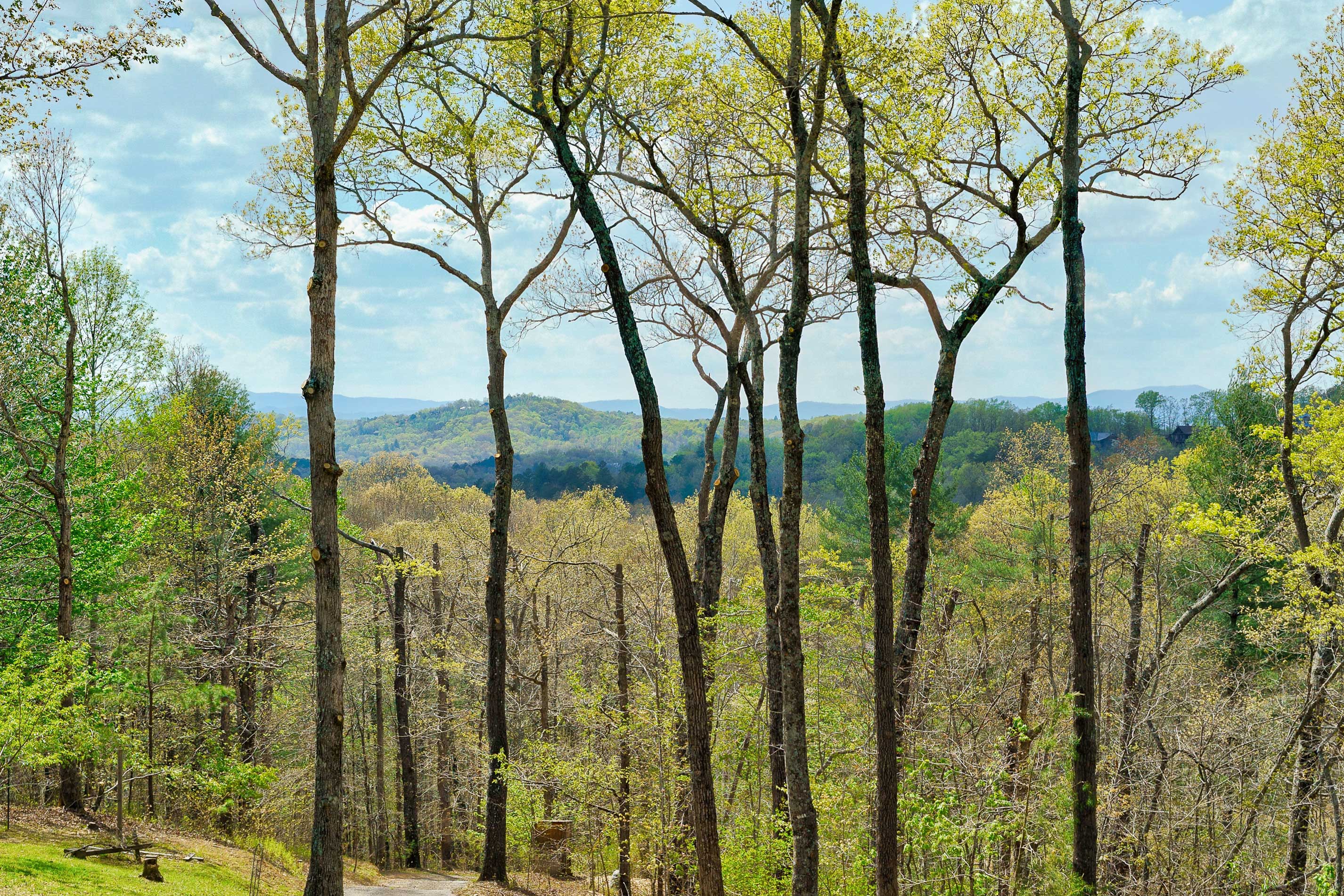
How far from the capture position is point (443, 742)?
20.4 metres

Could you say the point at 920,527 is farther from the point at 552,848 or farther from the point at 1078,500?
the point at 552,848

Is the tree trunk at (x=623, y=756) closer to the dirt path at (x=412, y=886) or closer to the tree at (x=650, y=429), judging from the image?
the dirt path at (x=412, y=886)

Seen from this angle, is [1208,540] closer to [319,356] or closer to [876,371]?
[876,371]

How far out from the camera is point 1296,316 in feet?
37.0

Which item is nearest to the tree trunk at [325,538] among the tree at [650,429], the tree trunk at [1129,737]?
the tree at [650,429]

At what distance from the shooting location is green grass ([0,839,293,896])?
25.9 feet

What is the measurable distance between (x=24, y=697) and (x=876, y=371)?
9.67 metres

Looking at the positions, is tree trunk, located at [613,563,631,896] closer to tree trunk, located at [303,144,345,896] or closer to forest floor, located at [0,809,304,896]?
tree trunk, located at [303,144,345,896]

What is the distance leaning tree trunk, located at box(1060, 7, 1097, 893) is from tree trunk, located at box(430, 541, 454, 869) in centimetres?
1199

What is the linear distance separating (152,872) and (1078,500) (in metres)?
10.8

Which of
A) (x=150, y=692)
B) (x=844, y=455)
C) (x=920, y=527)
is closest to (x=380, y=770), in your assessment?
(x=150, y=692)

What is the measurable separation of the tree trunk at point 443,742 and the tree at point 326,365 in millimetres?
9597

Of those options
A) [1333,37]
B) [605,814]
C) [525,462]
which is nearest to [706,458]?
[605,814]

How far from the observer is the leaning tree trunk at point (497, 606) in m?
10.9
